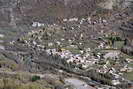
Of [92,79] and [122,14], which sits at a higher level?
[122,14]

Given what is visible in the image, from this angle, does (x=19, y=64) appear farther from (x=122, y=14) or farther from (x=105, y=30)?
(x=122, y=14)

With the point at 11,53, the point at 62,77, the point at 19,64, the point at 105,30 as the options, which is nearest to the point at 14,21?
the point at 105,30

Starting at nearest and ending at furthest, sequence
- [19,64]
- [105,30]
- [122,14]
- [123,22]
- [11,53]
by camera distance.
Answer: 1. [19,64]
2. [11,53]
3. [105,30]
4. [123,22]
5. [122,14]

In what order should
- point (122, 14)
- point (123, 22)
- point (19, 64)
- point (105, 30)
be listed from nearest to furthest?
point (19, 64) → point (105, 30) → point (123, 22) → point (122, 14)

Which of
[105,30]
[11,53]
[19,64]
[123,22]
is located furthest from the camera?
[123,22]

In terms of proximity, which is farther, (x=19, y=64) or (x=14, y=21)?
(x=14, y=21)

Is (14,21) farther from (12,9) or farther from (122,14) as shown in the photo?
(122,14)

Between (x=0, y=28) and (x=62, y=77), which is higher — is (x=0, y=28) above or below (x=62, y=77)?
above

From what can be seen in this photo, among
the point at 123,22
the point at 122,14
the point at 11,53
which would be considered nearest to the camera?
the point at 11,53

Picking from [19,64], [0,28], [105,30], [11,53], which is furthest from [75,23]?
[19,64]
